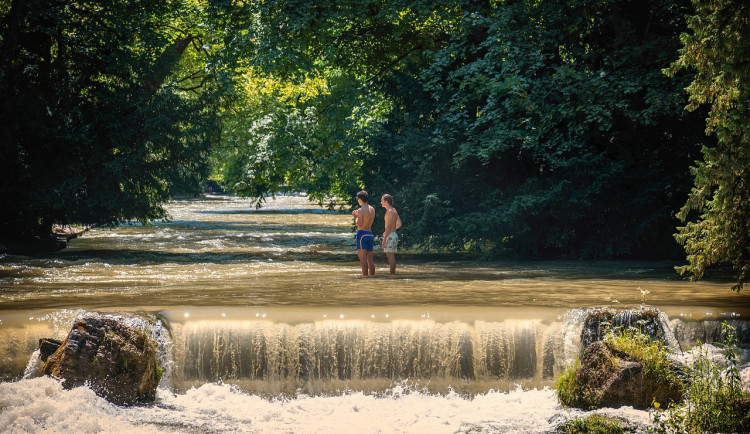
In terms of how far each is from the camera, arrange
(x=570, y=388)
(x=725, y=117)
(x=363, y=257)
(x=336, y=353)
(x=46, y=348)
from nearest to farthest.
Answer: (x=570, y=388), (x=46, y=348), (x=336, y=353), (x=725, y=117), (x=363, y=257)

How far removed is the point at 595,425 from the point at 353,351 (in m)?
3.61

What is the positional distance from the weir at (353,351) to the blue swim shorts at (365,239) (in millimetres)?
5965

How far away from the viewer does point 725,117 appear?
13.1m

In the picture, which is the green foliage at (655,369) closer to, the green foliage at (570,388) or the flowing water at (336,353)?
the flowing water at (336,353)

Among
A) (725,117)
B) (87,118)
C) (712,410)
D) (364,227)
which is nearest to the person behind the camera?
(712,410)

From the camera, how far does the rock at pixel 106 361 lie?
35.2 feet

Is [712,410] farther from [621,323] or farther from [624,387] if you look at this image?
[621,323]

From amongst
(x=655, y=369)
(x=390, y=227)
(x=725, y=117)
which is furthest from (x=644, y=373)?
(x=390, y=227)

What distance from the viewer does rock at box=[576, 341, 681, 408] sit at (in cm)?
1042

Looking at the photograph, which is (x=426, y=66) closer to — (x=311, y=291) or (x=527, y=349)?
(x=311, y=291)

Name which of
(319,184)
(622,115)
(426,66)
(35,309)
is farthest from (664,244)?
(35,309)

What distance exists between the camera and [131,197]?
84.2 ft

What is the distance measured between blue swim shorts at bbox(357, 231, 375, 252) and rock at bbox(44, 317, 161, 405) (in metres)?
7.46

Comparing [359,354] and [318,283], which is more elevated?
[318,283]
